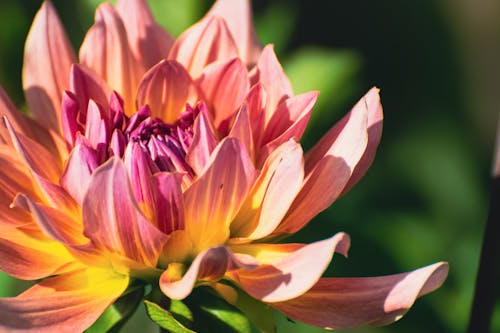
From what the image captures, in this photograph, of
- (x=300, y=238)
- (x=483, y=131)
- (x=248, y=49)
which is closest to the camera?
(x=248, y=49)

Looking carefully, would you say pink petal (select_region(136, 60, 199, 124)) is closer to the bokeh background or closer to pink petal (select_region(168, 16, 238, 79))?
pink petal (select_region(168, 16, 238, 79))

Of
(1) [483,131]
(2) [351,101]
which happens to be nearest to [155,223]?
(2) [351,101]

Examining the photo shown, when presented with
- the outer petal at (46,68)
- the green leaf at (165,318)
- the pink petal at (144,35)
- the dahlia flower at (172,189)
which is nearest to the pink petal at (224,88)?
the dahlia flower at (172,189)

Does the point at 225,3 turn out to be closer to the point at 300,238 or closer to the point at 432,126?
the point at 300,238

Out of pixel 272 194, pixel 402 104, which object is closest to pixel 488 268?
pixel 272 194

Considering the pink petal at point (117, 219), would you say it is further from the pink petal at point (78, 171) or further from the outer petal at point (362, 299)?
the outer petal at point (362, 299)
